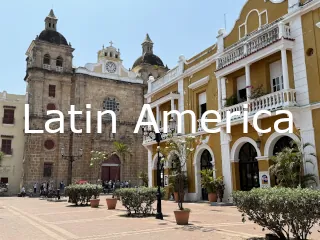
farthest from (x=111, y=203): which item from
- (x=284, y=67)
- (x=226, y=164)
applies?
(x=284, y=67)

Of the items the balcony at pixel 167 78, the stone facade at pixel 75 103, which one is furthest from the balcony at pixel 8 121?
the balcony at pixel 167 78

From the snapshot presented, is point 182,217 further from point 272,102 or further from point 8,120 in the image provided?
point 8,120

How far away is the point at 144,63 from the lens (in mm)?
44250

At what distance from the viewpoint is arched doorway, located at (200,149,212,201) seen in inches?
788

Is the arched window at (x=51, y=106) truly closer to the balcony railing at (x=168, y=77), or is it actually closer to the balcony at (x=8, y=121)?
the balcony at (x=8, y=121)

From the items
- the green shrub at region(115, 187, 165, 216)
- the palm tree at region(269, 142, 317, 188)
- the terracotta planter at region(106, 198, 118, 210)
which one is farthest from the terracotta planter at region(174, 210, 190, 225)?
the terracotta planter at region(106, 198, 118, 210)

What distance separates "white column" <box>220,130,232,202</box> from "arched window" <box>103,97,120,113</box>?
23397mm

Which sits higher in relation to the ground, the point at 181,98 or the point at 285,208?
the point at 181,98

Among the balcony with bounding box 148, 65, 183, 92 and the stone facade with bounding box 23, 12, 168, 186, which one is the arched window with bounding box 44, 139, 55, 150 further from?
the balcony with bounding box 148, 65, 183, 92

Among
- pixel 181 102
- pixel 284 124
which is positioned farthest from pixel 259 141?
pixel 181 102

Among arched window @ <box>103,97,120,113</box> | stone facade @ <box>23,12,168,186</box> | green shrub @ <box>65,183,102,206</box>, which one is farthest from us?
arched window @ <box>103,97,120,113</box>

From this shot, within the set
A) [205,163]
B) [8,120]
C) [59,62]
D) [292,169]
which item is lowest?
[292,169]

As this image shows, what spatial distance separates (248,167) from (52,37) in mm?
29104

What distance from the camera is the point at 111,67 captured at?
4066 centimetres
